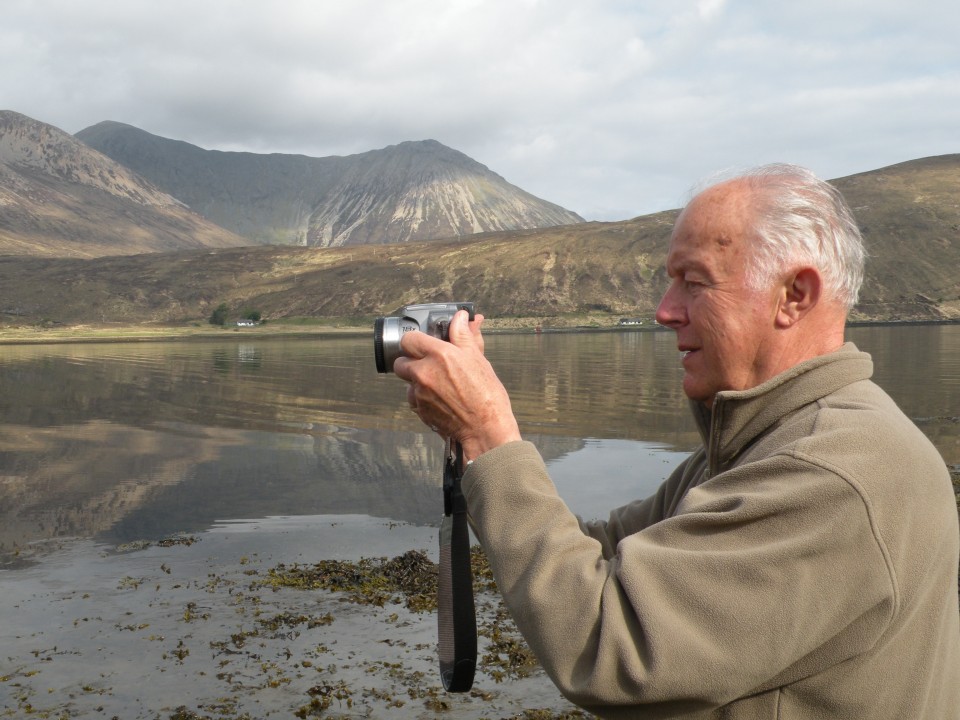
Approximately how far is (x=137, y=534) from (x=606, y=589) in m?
13.3

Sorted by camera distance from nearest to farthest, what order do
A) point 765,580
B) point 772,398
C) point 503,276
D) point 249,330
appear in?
point 765,580 < point 772,398 < point 249,330 < point 503,276

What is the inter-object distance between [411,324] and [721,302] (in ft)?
2.73

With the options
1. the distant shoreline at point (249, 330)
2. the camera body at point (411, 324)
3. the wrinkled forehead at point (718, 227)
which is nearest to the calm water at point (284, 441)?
the camera body at point (411, 324)

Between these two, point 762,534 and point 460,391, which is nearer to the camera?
point 762,534

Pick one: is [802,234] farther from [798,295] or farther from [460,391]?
[460,391]

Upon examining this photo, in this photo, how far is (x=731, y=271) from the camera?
2.30 meters

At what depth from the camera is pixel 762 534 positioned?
1.80 m

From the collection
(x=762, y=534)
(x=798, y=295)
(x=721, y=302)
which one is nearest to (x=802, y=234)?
(x=798, y=295)

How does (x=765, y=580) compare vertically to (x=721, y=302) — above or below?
below

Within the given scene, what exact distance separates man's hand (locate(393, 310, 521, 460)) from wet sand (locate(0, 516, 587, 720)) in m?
5.42

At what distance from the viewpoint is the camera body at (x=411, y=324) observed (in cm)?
238

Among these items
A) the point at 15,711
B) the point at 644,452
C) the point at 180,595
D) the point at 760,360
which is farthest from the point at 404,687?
the point at 644,452

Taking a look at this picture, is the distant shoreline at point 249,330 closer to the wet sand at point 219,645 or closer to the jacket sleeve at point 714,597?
the wet sand at point 219,645

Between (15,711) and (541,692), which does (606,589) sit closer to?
(541,692)
